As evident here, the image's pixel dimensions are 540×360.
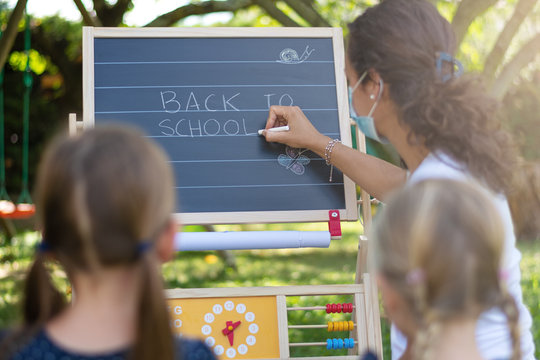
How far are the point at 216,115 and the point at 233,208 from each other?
411 millimetres

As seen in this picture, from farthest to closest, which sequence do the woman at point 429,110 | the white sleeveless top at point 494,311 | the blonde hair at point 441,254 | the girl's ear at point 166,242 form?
the woman at point 429,110, the white sleeveless top at point 494,311, the girl's ear at point 166,242, the blonde hair at point 441,254

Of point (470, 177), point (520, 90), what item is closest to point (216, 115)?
point (470, 177)

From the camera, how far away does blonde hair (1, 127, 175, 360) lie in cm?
123

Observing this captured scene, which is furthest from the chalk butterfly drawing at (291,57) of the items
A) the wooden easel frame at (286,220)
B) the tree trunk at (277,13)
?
the tree trunk at (277,13)

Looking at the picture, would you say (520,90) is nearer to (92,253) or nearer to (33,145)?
(33,145)

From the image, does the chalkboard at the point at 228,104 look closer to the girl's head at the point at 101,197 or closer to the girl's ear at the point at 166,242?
the girl's ear at the point at 166,242

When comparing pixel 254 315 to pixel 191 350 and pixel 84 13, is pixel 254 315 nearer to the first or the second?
pixel 191 350

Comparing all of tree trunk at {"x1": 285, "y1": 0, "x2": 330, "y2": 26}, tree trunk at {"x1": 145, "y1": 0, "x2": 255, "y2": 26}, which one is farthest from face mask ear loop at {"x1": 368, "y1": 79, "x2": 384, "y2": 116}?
tree trunk at {"x1": 145, "y1": 0, "x2": 255, "y2": 26}

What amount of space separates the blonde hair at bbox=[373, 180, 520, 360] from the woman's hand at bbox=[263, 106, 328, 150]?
133 centimetres

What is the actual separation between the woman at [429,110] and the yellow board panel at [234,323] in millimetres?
841

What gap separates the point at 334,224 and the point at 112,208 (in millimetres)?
1544

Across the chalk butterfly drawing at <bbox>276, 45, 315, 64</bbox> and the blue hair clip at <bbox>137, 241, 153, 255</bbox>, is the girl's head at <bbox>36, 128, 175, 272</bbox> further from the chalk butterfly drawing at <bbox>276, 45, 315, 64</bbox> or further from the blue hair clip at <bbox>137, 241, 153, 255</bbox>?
the chalk butterfly drawing at <bbox>276, 45, 315, 64</bbox>

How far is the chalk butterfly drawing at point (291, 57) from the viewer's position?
9.52 feet

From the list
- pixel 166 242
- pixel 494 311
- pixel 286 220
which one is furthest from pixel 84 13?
pixel 494 311
